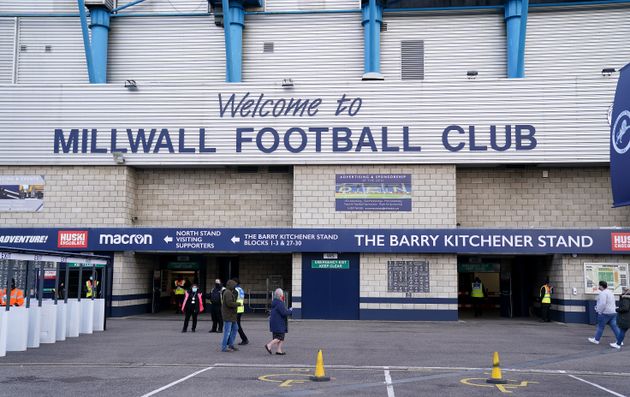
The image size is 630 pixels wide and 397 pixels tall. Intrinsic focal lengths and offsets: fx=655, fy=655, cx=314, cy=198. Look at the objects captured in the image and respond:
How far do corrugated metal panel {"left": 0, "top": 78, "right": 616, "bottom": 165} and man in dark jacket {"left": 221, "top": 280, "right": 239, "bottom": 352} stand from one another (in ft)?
42.6

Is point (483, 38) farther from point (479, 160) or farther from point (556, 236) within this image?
point (556, 236)

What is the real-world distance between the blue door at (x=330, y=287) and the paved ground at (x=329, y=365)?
4.76 m

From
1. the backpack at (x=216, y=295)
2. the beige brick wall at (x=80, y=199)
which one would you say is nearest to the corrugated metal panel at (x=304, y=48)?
the beige brick wall at (x=80, y=199)

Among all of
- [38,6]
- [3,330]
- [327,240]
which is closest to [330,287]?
[327,240]

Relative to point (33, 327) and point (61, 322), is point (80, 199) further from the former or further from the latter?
point (33, 327)

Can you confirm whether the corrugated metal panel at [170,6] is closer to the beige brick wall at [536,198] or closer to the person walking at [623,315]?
the beige brick wall at [536,198]

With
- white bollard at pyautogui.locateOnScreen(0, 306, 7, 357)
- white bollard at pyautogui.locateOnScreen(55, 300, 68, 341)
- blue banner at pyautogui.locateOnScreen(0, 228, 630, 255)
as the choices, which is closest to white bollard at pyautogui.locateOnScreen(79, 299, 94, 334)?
white bollard at pyautogui.locateOnScreen(55, 300, 68, 341)

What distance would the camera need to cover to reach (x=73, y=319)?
20.6 meters

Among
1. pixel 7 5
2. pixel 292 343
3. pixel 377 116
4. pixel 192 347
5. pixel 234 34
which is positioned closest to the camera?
pixel 192 347

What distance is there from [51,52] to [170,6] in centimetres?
676

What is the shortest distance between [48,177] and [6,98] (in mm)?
4190

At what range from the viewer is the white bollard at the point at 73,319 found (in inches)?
809

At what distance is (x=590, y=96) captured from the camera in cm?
2836

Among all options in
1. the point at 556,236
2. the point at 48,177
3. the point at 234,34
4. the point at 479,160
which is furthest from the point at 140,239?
the point at 556,236
